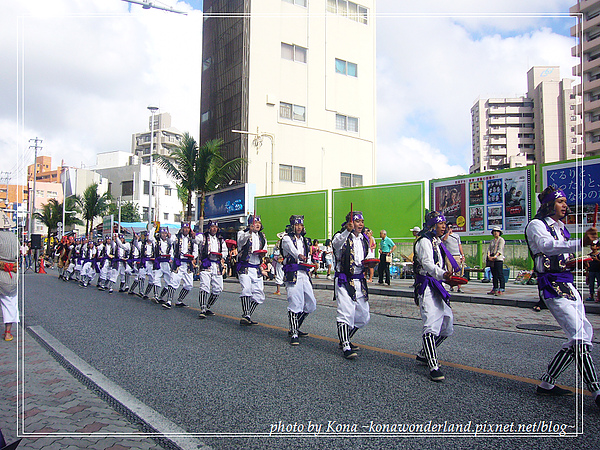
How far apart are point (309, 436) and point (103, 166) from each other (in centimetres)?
→ 9312

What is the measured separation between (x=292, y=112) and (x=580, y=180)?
69.6 feet

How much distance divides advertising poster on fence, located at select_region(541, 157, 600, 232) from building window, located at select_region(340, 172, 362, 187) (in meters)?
19.5

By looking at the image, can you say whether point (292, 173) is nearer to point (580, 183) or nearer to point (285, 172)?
point (285, 172)

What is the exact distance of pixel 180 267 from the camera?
40.6 feet

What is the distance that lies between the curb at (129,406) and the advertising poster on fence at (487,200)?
15.2m

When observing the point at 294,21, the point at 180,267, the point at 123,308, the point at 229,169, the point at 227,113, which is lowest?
the point at 123,308

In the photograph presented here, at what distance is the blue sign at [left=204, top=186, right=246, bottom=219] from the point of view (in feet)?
103

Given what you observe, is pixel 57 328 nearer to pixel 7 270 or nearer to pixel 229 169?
pixel 7 270

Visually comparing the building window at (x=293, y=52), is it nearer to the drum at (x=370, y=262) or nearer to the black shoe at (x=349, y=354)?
the drum at (x=370, y=262)

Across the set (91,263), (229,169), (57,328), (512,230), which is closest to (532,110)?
(229,169)

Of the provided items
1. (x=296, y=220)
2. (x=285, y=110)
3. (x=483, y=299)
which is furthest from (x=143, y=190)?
(x=296, y=220)

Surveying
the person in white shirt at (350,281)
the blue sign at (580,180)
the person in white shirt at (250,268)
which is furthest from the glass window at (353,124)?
the person in white shirt at (350,281)

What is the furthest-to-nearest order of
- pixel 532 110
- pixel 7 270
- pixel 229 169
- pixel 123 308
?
pixel 532 110
pixel 229 169
pixel 123 308
pixel 7 270

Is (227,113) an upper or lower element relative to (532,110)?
lower
